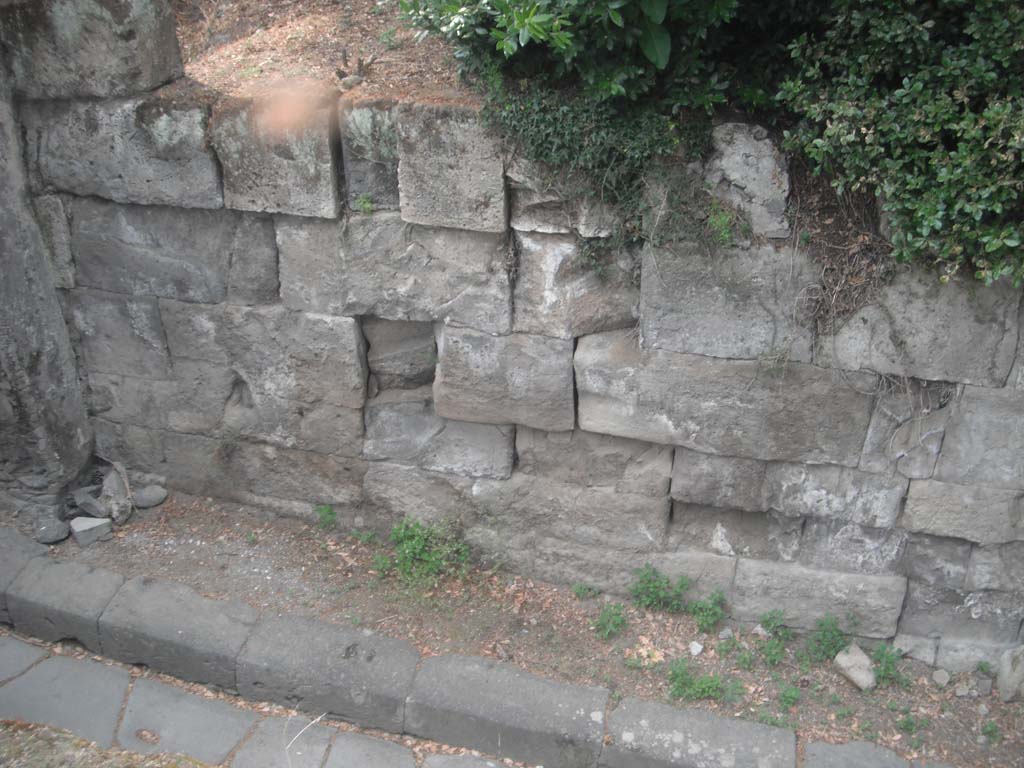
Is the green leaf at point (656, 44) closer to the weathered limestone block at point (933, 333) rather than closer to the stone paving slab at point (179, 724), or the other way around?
the weathered limestone block at point (933, 333)

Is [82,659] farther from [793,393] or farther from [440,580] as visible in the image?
[793,393]

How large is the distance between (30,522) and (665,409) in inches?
135

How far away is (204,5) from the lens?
5.96 meters

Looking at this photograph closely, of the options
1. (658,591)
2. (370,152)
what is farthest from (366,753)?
(370,152)

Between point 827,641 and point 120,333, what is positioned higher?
point 120,333

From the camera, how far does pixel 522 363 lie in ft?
14.6

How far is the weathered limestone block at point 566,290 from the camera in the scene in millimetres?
4207

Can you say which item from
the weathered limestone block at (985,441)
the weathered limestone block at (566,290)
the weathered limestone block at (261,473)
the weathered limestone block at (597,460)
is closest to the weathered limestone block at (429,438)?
the weathered limestone block at (597,460)

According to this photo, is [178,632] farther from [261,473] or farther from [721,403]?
[721,403]

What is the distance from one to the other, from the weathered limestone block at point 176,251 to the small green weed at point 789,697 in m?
3.07

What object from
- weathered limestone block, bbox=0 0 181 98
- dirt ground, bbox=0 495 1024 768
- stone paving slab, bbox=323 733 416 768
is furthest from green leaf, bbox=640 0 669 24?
stone paving slab, bbox=323 733 416 768

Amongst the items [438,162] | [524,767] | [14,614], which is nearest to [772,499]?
[524,767]

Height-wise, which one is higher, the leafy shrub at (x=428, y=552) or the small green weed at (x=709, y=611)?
the leafy shrub at (x=428, y=552)

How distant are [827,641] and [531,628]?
4.67ft
